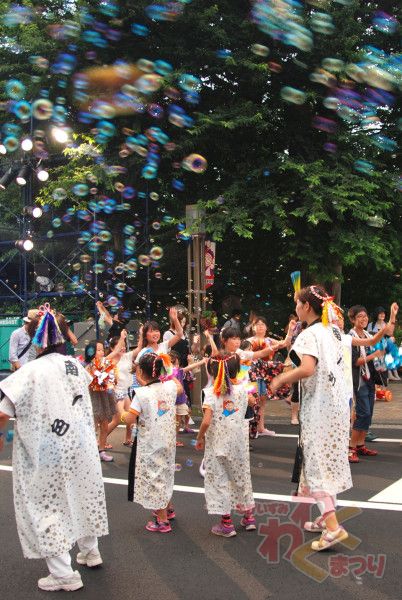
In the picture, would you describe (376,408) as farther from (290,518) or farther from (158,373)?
(158,373)

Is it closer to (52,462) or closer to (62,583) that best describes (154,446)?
(52,462)

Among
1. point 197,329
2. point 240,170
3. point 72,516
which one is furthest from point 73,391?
point 240,170

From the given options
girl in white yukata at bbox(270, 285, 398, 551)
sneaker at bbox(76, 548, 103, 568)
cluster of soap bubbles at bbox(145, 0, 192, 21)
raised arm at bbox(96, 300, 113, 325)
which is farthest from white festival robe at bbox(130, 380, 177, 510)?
cluster of soap bubbles at bbox(145, 0, 192, 21)

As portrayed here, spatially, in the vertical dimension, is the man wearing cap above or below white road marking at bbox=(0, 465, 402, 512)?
below

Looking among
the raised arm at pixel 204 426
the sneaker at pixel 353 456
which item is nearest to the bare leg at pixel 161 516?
the raised arm at pixel 204 426

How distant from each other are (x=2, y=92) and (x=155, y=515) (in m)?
13.8

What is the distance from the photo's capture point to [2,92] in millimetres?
16500

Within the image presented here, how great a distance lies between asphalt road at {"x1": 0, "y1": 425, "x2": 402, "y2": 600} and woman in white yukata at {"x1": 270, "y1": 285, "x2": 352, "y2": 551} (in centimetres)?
31

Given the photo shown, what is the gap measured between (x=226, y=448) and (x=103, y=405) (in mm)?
3452

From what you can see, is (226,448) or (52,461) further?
(226,448)

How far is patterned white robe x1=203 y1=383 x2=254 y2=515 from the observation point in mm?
5156

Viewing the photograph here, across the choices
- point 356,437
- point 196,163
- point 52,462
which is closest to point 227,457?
point 52,462

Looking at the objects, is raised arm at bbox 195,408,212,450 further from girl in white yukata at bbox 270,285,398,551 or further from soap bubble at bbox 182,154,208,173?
soap bubble at bbox 182,154,208,173

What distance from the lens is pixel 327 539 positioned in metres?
4.62
